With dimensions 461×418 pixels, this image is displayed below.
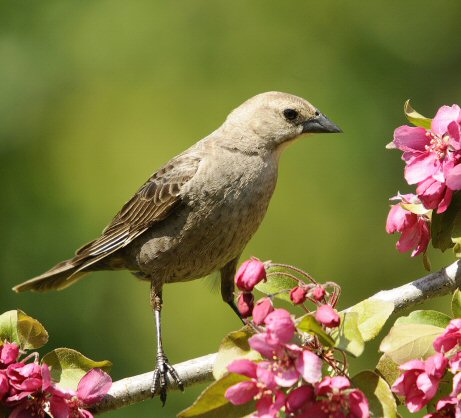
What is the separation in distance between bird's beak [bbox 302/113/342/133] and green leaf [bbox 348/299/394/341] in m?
2.27

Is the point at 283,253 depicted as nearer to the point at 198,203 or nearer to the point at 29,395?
the point at 198,203

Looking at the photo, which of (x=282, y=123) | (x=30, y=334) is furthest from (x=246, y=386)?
(x=282, y=123)

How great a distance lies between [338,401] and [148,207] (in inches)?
107

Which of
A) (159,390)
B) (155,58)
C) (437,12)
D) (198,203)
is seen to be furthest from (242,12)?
(159,390)

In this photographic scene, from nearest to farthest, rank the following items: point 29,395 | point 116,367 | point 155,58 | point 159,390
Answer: point 29,395
point 159,390
point 116,367
point 155,58

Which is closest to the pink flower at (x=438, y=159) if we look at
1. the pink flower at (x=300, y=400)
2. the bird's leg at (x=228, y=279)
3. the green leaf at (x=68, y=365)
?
the pink flower at (x=300, y=400)

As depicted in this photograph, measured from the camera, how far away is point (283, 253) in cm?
732

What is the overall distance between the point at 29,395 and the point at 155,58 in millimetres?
5676

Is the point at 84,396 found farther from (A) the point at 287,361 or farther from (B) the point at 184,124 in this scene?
(B) the point at 184,124

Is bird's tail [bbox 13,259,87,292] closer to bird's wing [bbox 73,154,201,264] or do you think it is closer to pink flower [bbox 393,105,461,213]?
bird's wing [bbox 73,154,201,264]

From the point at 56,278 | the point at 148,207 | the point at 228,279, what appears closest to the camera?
the point at 148,207

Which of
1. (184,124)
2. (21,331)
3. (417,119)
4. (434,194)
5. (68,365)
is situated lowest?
(184,124)

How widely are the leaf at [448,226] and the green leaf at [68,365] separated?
3.41 ft

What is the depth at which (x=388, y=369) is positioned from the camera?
2504mm
